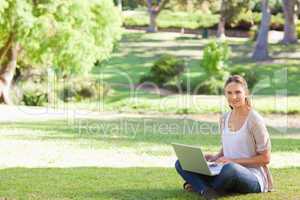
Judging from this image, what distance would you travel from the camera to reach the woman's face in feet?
23.2

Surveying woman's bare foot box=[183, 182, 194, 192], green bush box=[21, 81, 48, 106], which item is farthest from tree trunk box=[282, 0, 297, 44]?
woman's bare foot box=[183, 182, 194, 192]

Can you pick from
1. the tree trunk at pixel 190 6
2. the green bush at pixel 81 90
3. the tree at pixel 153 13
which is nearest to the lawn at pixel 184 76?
the green bush at pixel 81 90

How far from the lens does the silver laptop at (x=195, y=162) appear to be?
269 inches

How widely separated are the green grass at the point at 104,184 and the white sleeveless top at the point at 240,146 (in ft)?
0.80

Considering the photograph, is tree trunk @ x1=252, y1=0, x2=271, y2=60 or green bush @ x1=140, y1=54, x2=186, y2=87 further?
tree trunk @ x1=252, y1=0, x2=271, y2=60

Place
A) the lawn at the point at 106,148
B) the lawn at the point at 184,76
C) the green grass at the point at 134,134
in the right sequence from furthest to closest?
the lawn at the point at 184,76 < the green grass at the point at 134,134 < the lawn at the point at 106,148

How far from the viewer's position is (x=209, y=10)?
63.1 m

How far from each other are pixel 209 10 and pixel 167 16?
13.9ft

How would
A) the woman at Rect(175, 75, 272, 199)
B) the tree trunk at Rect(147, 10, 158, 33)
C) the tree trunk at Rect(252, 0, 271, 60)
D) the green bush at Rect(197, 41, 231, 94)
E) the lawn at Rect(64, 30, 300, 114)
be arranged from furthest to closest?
1. the tree trunk at Rect(147, 10, 158, 33)
2. the tree trunk at Rect(252, 0, 271, 60)
3. the green bush at Rect(197, 41, 231, 94)
4. the lawn at Rect(64, 30, 300, 114)
5. the woman at Rect(175, 75, 272, 199)

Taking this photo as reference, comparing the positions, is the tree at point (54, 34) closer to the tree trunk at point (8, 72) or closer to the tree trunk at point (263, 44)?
the tree trunk at point (8, 72)

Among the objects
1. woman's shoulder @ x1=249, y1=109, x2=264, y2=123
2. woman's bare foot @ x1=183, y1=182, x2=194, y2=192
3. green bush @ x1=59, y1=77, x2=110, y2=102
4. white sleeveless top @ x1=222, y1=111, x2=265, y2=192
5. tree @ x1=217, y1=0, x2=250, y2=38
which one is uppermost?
tree @ x1=217, y1=0, x2=250, y2=38

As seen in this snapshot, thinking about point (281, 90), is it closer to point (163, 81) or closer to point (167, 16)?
point (163, 81)

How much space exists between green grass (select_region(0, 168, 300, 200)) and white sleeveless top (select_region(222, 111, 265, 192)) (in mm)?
245

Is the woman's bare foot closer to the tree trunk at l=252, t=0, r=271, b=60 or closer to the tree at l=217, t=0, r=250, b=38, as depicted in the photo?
the tree trunk at l=252, t=0, r=271, b=60
